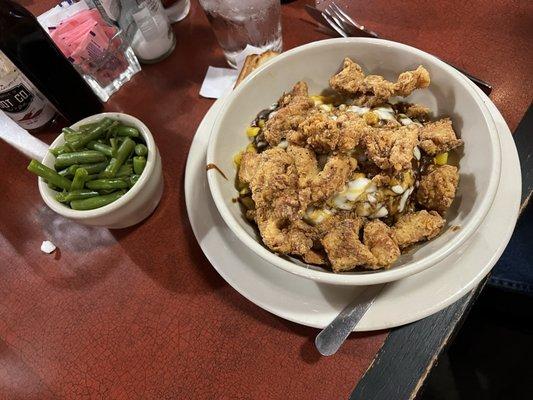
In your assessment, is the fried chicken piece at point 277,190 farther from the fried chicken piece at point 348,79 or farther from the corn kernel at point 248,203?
the fried chicken piece at point 348,79

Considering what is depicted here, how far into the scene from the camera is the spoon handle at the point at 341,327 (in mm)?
886

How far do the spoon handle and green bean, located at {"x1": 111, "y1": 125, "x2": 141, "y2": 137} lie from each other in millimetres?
709

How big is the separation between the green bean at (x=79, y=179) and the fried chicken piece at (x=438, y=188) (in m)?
0.81

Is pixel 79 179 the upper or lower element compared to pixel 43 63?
lower

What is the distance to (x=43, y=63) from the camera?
1.20 m

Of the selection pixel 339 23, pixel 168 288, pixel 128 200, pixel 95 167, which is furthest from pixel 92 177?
pixel 339 23

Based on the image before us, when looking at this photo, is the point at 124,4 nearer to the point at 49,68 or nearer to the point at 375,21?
the point at 49,68

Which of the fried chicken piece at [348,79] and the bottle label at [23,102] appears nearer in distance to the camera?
the fried chicken piece at [348,79]

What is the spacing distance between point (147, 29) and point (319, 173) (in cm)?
88

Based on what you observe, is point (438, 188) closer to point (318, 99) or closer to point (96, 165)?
point (318, 99)

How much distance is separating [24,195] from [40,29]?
50cm

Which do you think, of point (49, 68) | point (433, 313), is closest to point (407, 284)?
Answer: point (433, 313)

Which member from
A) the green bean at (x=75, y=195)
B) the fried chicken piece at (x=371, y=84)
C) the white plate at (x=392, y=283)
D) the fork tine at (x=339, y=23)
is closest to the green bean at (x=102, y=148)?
the green bean at (x=75, y=195)

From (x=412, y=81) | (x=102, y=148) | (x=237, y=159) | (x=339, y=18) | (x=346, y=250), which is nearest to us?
(x=346, y=250)
